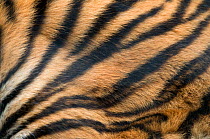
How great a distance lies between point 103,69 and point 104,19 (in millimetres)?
182

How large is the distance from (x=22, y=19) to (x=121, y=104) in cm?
48

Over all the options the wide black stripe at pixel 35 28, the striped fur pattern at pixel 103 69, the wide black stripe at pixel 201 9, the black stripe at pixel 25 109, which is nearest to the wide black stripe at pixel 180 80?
the striped fur pattern at pixel 103 69

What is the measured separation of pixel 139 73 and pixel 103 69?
0.13 meters

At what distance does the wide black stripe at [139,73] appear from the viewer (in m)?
1.36

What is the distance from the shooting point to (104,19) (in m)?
1.38

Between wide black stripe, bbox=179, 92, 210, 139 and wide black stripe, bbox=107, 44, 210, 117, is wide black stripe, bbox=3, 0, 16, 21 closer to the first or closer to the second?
wide black stripe, bbox=107, 44, 210, 117

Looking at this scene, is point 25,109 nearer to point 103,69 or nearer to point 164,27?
point 103,69

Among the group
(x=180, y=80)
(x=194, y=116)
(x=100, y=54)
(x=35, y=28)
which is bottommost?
(x=194, y=116)

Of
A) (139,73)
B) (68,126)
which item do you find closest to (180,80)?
(139,73)

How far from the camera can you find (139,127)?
4.61 ft

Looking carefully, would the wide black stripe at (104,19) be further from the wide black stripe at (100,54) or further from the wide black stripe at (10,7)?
the wide black stripe at (10,7)

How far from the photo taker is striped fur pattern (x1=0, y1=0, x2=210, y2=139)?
1358 mm

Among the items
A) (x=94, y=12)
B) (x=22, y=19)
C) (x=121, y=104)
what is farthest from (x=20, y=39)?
(x=121, y=104)

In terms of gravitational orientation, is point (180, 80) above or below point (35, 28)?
below
